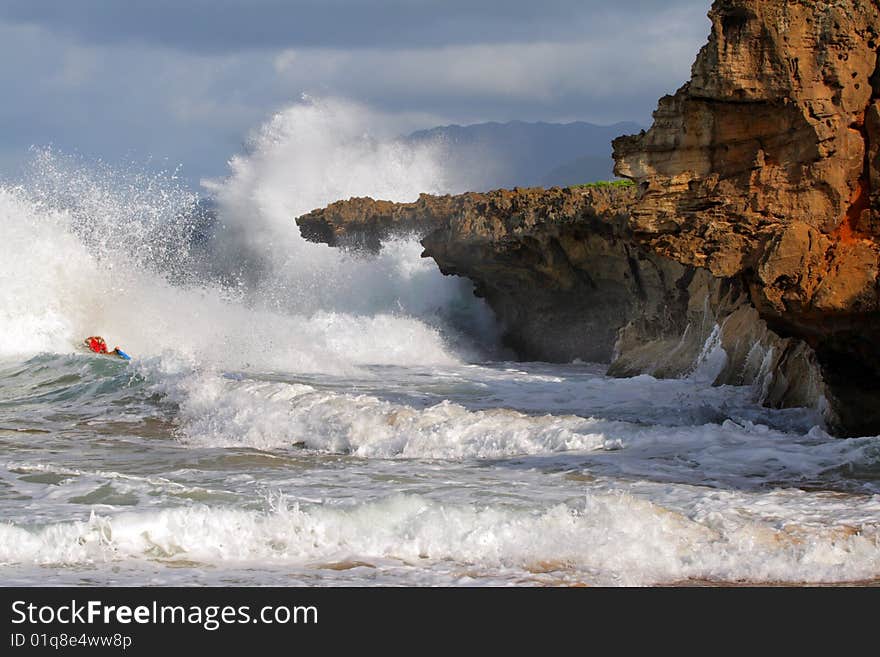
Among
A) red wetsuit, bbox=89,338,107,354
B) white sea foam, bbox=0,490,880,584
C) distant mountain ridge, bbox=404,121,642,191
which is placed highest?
distant mountain ridge, bbox=404,121,642,191

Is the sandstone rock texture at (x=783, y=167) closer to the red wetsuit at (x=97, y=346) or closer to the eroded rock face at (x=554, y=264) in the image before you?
the eroded rock face at (x=554, y=264)

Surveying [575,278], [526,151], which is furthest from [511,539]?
[526,151]

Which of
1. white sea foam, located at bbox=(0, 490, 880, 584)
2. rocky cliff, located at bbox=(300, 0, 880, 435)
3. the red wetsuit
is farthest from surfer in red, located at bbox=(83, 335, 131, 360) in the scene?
white sea foam, located at bbox=(0, 490, 880, 584)

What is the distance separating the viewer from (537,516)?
292 inches

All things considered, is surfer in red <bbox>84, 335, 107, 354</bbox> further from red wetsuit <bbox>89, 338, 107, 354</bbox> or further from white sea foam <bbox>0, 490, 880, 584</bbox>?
white sea foam <bbox>0, 490, 880, 584</bbox>

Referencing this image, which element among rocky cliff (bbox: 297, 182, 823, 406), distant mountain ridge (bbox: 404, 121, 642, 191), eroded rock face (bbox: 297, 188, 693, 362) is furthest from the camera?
distant mountain ridge (bbox: 404, 121, 642, 191)

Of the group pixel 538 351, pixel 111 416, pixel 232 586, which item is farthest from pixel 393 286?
pixel 232 586

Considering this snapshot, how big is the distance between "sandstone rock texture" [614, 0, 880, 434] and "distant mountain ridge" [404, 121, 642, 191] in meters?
22.6

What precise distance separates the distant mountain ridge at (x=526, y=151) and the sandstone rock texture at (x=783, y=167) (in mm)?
22606

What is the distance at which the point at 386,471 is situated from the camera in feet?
32.3

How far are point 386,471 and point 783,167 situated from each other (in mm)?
4335

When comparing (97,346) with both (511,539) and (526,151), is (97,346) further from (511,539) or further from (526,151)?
(526,151)

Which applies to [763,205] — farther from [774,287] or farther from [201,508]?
[201,508]

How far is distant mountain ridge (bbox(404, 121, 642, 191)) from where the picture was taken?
36.5 metres
